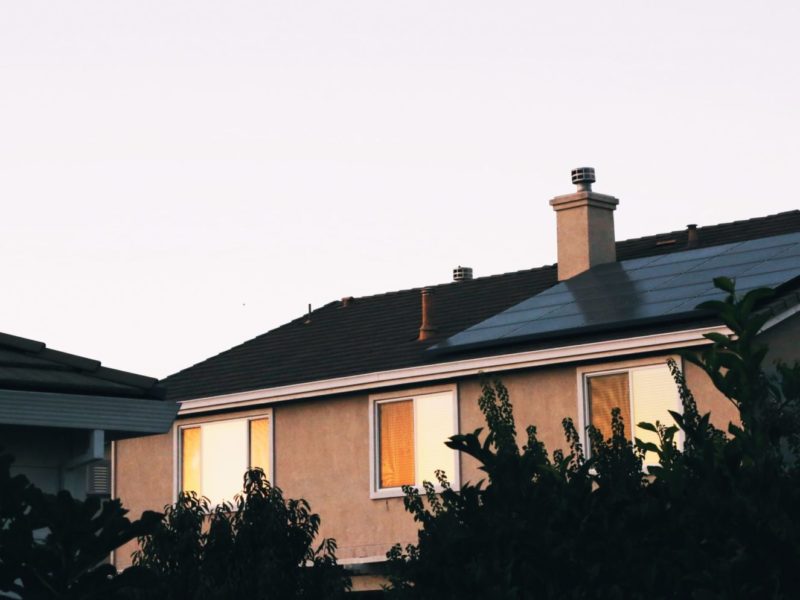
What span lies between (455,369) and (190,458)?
7.30m

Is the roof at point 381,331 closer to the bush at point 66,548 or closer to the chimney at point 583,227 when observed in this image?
the chimney at point 583,227

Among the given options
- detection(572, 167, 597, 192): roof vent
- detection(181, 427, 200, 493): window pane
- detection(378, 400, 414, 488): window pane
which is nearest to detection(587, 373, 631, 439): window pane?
detection(378, 400, 414, 488): window pane

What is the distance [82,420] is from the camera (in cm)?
1298

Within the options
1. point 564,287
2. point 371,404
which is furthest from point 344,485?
point 564,287

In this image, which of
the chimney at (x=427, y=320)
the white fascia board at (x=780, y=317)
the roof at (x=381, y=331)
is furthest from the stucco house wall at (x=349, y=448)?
the chimney at (x=427, y=320)

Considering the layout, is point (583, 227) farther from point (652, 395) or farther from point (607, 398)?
point (652, 395)

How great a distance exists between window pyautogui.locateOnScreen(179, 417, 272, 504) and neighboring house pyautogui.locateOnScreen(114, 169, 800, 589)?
0.11ft

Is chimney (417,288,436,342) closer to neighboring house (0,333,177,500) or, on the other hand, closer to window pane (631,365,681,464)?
window pane (631,365,681,464)

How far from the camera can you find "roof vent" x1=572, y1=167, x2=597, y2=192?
30578 millimetres

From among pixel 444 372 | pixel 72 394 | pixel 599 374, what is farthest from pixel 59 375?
pixel 444 372

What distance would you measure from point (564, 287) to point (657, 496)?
805 inches

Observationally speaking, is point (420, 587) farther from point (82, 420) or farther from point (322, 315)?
point (322, 315)

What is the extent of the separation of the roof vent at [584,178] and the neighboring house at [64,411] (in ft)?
59.1

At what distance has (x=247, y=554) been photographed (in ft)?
45.9
